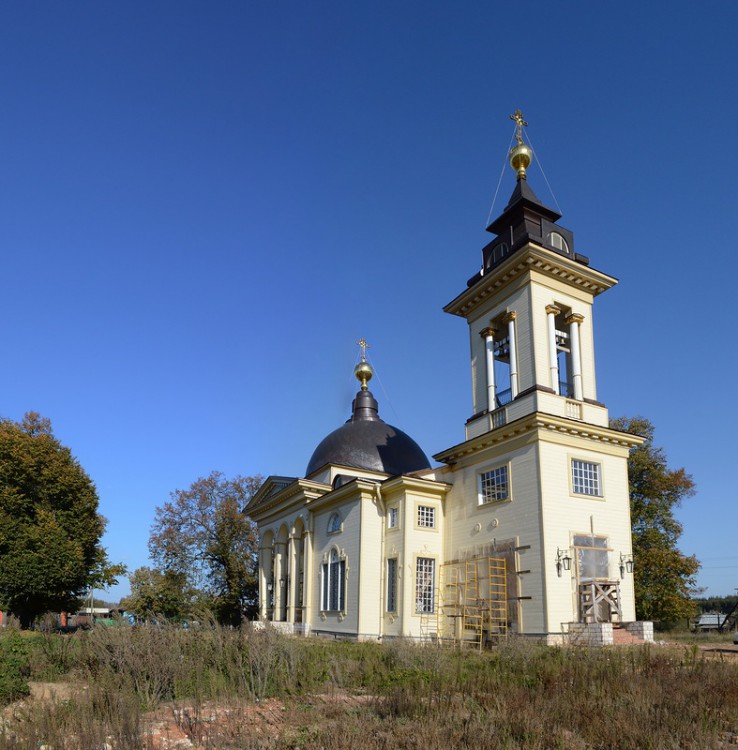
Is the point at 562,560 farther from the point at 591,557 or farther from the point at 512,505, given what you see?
the point at 512,505

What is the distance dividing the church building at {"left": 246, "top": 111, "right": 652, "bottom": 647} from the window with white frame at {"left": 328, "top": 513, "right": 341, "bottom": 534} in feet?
0.58

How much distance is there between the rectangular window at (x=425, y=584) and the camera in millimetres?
26281

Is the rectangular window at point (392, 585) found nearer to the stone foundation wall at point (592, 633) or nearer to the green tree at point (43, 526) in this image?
the stone foundation wall at point (592, 633)

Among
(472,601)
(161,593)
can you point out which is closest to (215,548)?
(161,593)

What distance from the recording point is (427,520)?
89.8 feet

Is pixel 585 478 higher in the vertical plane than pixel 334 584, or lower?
higher

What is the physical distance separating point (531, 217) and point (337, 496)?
1451 cm

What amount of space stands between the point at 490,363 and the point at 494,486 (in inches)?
201

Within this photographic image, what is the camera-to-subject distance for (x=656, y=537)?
35.1 meters

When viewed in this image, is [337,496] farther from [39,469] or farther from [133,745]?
[133,745]

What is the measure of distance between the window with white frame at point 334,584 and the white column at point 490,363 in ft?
31.5

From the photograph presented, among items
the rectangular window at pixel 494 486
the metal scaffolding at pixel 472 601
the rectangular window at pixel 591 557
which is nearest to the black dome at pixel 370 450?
the metal scaffolding at pixel 472 601

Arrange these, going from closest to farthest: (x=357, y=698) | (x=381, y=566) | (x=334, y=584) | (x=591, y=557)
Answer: (x=357, y=698) < (x=591, y=557) < (x=381, y=566) < (x=334, y=584)

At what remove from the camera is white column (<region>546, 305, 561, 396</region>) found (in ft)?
81.1
